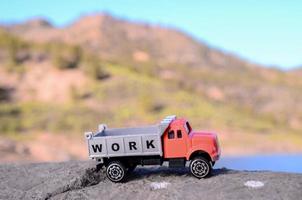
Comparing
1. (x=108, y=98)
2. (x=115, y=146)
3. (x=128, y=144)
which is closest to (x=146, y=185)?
(x=128, y=144)

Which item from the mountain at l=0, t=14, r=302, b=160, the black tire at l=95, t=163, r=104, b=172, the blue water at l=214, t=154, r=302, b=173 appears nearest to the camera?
the black tire at l=95, t=163, r=104, b=172

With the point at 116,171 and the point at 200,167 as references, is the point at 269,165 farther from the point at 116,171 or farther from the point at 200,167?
the point at 116,171

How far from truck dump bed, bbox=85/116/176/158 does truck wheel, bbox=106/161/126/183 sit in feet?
0.58

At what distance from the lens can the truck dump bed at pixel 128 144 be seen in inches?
397

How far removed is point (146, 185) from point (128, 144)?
0.86 m

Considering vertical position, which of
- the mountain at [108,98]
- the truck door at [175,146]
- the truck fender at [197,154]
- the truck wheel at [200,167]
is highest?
the mountain at [108,98]

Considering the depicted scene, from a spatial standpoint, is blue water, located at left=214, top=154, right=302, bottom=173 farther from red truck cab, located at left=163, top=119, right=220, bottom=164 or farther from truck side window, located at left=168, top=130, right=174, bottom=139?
truck side window, located at left=168, top=130, right=174, bottom=139

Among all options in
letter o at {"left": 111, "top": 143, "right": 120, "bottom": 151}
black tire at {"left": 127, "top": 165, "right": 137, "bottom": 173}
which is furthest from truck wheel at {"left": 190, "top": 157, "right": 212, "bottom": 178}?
letter o at {"left": 111, "top": 143, "right": 120, "bottom": 151}

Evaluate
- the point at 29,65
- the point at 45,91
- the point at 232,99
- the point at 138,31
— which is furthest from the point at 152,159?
the point at 138,31

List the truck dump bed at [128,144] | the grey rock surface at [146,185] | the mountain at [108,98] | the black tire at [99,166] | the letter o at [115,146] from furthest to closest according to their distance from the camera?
the mountain at [108,98] < the black tire at [99,166] < the letter o at [115,146] < the truck dump bed at [128,144] < the grey rock surface at [146,185]

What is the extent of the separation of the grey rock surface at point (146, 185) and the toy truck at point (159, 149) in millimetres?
311

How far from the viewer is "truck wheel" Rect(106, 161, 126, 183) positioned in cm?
1024

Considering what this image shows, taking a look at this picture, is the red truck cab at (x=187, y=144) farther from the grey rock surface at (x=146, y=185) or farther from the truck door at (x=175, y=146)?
the grey rock surface at (x=146, y=185)

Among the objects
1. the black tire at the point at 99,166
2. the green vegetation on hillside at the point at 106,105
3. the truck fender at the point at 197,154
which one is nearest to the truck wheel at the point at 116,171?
the black tire at the point at 99,166
